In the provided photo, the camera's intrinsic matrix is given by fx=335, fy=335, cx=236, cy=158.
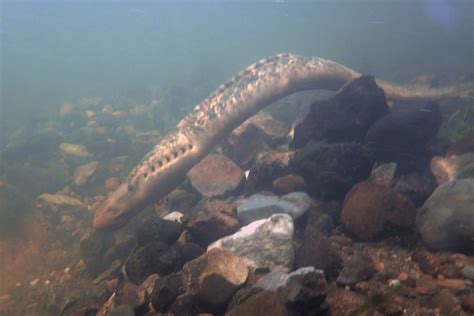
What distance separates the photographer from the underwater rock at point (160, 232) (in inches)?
215

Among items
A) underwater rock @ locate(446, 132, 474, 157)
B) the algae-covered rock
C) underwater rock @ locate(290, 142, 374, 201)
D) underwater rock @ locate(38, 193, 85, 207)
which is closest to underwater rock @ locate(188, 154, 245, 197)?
Result: underwater rock @ locate(290, 142, 374, 201)

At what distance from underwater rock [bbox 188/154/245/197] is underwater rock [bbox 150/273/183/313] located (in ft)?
11.1

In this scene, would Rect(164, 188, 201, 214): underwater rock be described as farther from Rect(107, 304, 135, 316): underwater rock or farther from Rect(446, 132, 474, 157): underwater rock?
Rect(446, 132, 474, 157): underwater rock

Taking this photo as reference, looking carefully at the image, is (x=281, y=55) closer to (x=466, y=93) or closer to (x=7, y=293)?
(x=466, y=93)

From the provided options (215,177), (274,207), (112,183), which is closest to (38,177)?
(112,183)

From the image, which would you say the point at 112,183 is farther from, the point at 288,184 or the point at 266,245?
the point at 266,245

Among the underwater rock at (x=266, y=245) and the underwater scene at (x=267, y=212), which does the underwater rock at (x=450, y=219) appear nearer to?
the underwater scene at (x=267, y=212)

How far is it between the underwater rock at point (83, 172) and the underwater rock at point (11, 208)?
1.94m

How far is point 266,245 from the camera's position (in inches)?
191

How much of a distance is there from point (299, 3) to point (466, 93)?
6412 cm

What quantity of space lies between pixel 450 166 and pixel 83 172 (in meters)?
11.2

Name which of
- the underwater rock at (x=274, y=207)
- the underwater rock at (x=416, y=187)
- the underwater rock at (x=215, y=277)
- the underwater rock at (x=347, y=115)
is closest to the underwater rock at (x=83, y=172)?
the underwater rock at (x=347, y=115)

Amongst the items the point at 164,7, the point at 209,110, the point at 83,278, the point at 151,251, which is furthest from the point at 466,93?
the point at 164,7

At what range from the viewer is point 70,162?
13477 mm
